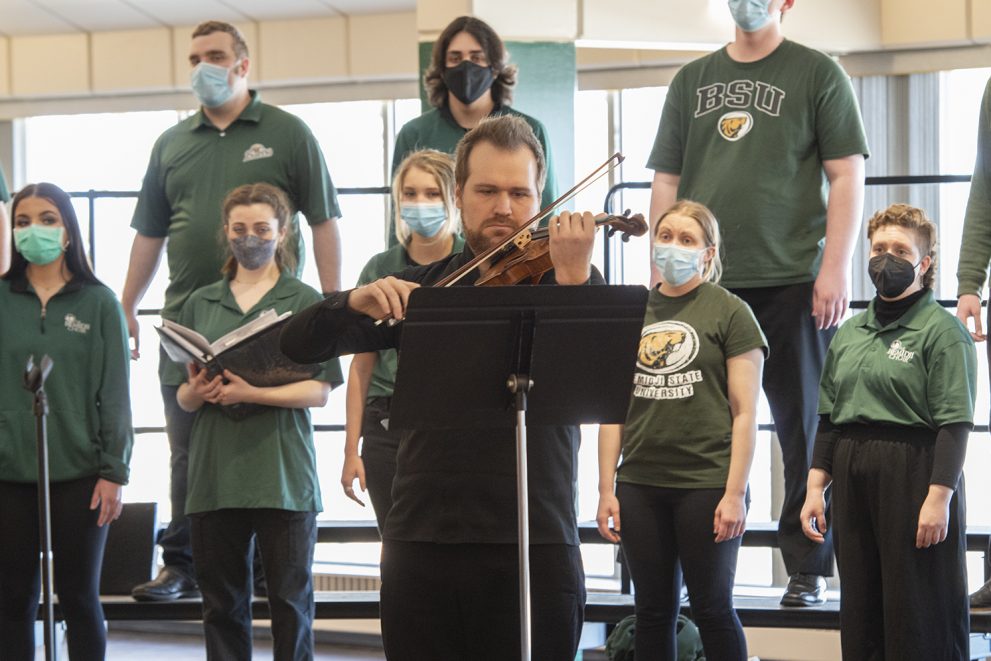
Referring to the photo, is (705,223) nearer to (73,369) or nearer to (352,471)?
(352,471)

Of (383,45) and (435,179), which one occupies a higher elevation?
(383,45)

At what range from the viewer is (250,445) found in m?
3.86

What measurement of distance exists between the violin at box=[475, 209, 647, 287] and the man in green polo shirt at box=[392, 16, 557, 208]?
5.91 feet

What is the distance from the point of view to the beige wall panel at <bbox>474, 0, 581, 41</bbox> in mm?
5527

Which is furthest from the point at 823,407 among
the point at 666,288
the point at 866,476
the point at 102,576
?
the point at 102,576

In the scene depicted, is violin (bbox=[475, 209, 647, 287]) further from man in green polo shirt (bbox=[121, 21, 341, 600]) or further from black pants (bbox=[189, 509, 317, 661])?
man in green polo shirt (bbox=[121, 21, 341, 600])

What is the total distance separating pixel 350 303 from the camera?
2.35 m

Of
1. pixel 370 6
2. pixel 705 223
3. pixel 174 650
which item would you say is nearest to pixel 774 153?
pixel 705 223

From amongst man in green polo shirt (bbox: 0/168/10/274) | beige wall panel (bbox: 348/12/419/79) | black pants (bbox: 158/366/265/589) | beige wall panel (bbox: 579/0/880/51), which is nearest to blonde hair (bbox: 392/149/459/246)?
black pants (bbox: 158/366/265/589)

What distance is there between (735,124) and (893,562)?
127 cm

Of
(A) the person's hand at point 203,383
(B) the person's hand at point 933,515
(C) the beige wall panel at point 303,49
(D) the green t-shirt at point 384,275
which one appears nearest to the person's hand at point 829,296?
(B) the person's hand at point 933,515

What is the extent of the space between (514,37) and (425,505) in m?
3.58

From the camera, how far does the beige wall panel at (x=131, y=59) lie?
7699mm

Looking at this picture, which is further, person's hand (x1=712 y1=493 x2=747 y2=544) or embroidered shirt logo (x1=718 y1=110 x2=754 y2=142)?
embroidered shirt logo (x1=718 y1=110 x2=754 y2=142)
